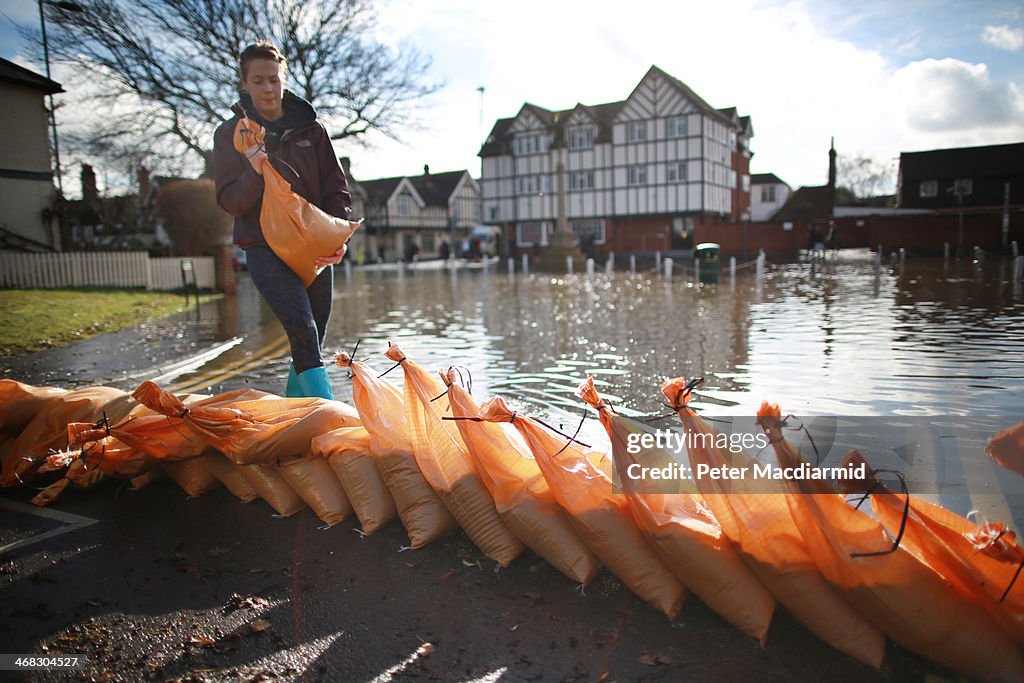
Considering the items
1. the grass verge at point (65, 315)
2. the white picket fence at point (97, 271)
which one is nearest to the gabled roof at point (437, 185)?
the white picket fence at point (97, 271)

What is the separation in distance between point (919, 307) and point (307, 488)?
12.4m

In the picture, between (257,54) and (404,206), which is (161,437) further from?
(404,206)

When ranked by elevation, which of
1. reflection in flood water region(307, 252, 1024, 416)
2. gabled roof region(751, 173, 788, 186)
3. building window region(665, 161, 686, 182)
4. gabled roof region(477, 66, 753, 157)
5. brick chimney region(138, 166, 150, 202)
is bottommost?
reflection in flood water region(307, 252, 1024, 416)

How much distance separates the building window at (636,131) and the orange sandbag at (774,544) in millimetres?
49769

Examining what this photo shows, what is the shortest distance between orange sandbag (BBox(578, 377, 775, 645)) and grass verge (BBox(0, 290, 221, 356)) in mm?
8721

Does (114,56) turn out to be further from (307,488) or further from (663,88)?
(663,88)

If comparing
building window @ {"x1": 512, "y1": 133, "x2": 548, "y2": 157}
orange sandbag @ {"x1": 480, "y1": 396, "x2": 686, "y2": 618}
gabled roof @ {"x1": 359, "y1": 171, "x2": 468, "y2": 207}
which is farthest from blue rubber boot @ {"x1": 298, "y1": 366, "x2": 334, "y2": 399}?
gabled roof @ {"x1": 359, "y1": 171, "x2": 468, "y2": 207}

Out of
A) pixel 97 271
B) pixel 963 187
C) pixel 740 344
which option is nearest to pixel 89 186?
pixel 97 271

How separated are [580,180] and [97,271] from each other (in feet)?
125

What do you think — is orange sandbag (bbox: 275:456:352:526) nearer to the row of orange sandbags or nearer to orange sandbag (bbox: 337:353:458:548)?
the row of orange sandbags

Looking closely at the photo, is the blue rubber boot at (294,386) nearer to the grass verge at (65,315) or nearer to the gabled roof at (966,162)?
the grass verge at (65,315)

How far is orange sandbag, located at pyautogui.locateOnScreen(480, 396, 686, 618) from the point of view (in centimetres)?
238

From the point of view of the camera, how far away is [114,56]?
2575cm

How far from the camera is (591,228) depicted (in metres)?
52.9
